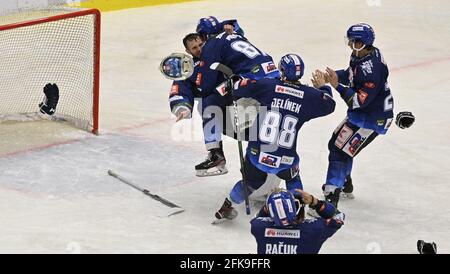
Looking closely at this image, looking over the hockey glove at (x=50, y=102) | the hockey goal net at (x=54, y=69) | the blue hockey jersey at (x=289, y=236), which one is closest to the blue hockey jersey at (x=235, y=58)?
the blue hockey jersey at (x=289, y=236)

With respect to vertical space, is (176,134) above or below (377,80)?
below

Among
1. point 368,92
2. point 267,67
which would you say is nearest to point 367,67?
point 368,92

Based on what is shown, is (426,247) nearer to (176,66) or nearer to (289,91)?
(289,91)

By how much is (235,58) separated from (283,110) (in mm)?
773

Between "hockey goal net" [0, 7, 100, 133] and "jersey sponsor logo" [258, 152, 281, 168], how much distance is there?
2.45 metres

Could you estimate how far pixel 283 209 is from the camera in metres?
5.27

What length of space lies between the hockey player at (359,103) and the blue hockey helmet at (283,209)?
157 cm

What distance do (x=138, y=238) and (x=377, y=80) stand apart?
177 centimetres

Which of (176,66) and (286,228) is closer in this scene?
(286,228)

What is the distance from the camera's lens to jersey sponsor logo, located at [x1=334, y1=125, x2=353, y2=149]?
23.0 feet

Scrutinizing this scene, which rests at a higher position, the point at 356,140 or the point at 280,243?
the point at 356,140
